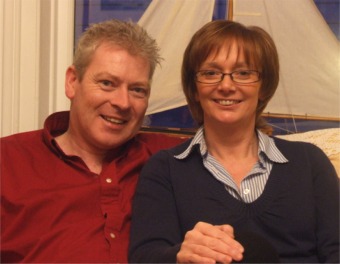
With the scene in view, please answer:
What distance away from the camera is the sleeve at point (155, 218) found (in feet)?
3.57

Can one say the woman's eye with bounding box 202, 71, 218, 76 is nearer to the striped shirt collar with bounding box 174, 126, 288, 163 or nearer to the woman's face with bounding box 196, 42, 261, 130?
the woman's face with bounding box 196, 42, 261, 130

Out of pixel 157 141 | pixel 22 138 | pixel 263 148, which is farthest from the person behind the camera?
pixel 157 141

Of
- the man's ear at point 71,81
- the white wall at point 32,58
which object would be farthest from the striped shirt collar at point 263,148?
the white wall at point 32,58

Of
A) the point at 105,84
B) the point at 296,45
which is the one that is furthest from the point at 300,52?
the point at 105,84

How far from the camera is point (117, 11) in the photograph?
6.09 feet

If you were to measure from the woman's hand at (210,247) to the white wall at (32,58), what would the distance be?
1.00 metres

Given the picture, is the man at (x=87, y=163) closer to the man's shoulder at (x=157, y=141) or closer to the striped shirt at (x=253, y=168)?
the man's shoulder at (x=157, y=141)

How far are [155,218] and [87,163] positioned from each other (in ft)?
1.07

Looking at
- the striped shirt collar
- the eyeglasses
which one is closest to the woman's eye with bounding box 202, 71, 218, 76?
the eyeglasses

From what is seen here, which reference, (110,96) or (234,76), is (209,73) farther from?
(110,96)

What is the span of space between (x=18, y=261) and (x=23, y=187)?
187mm

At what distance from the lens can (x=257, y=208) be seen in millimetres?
1134

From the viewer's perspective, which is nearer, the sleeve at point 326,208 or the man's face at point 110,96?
the sleeve at point 326,208

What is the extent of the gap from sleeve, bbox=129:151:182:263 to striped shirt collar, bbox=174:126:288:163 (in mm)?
51
